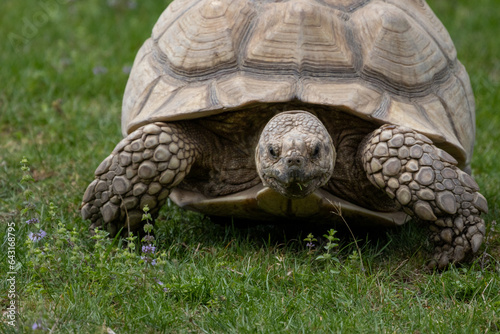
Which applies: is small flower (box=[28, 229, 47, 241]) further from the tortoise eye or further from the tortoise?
the tortoise eye

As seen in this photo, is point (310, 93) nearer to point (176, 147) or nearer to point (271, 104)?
point (271, 104)

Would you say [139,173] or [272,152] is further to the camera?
[139,173]

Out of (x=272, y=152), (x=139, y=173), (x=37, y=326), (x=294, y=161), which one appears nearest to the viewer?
(x=37, y=326)

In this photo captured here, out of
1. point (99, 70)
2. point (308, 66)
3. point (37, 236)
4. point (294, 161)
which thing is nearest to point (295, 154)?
point (294, 161)

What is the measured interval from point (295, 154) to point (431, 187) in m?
0.74

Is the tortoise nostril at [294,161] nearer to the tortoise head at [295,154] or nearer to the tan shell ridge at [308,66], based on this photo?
the tortoise head at [295,154]

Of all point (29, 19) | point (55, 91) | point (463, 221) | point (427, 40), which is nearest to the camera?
point (463, 221)

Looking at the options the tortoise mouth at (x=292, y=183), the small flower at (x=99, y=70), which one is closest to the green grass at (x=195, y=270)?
the tortoise mouth at (x=292, y=183)

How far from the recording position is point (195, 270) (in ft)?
11.2

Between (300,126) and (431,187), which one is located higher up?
(300,126)

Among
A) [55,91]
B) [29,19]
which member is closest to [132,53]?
[55,91]

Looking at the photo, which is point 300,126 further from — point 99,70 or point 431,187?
point 99,70

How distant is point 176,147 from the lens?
386cm

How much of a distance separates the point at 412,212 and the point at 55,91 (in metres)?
3.68
